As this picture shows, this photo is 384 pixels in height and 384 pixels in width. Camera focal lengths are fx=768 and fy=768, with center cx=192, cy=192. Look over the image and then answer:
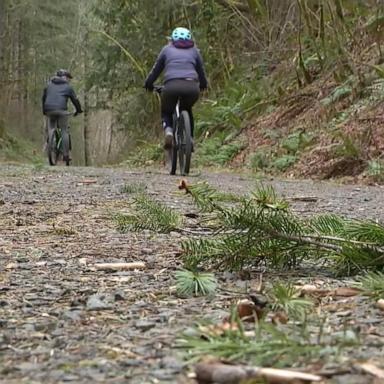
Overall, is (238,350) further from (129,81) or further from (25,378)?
(129,81)

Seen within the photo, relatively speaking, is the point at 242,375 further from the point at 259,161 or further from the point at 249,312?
the point at 259,161

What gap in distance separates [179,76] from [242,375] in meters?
8.85

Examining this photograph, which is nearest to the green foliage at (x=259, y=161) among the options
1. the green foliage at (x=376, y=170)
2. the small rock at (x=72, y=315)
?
the green foliage at (x=376, y=170)

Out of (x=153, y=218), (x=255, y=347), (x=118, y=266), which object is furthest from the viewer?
(x=153, y=218)

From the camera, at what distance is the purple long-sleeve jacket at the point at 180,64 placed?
9.91 metres

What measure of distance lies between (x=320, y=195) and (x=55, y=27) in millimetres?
28012

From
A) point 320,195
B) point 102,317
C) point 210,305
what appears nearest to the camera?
point 102,317

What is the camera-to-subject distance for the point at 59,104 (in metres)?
15.8

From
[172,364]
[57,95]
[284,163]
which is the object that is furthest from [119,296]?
[57,95]

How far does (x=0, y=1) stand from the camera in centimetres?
2512

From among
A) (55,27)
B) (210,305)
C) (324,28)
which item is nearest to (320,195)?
(210,305)

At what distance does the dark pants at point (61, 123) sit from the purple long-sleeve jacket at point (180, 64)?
19.4ft

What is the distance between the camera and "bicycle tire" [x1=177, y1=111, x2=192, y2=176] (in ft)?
31.7

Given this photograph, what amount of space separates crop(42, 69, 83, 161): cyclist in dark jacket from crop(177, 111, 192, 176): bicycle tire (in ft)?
20.5
